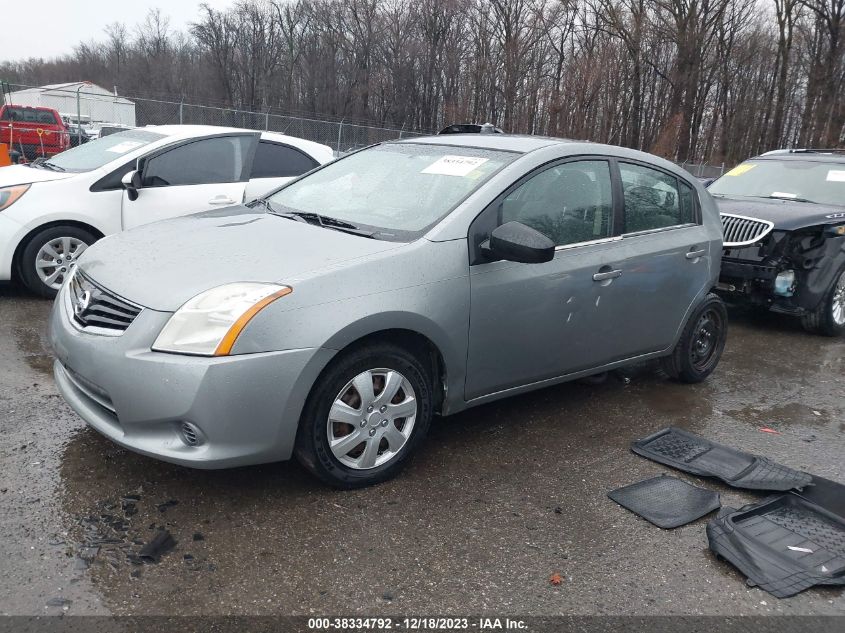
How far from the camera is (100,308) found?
9.95 feet

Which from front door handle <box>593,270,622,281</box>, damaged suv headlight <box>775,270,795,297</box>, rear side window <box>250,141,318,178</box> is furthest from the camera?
rear side window <box>250,141,318,178</box>

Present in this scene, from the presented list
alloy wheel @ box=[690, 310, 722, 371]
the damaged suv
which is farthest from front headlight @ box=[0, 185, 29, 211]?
the damaged suv

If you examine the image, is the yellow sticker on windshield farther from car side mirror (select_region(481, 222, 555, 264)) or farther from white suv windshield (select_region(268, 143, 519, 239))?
car side mirror (select_region(481, 222, 555, 264))

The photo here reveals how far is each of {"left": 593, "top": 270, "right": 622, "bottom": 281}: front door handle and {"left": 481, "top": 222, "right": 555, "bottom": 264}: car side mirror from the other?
2.33 ft

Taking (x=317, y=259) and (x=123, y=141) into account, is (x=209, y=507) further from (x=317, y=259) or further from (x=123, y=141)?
(x=123, y=141)

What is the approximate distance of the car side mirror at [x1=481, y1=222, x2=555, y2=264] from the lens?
3.31m

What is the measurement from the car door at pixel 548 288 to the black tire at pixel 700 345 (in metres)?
0.95

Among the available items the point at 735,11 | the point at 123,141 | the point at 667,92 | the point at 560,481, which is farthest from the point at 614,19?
→ the point at 560,481

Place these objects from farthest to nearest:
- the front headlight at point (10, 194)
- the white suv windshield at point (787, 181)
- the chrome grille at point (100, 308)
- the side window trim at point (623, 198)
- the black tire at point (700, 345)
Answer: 1. the white suv windshield at point (787, 181)
2. the front headlight at point (10, 194)
3. the black tire at point (700, 345)
4. the side window trim at point (623, 198)
5. the chrome grille at point (100, 308)

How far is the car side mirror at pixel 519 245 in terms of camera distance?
Answer: 3.31m

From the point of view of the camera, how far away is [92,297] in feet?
10.2

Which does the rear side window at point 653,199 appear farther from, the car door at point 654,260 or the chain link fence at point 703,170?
the chain link fence at point 703,170

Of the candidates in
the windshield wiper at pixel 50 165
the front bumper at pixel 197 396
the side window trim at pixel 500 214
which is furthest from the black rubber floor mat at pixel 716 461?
the windshield wiper at pixel 50 165

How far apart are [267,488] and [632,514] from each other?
1.70 meters
